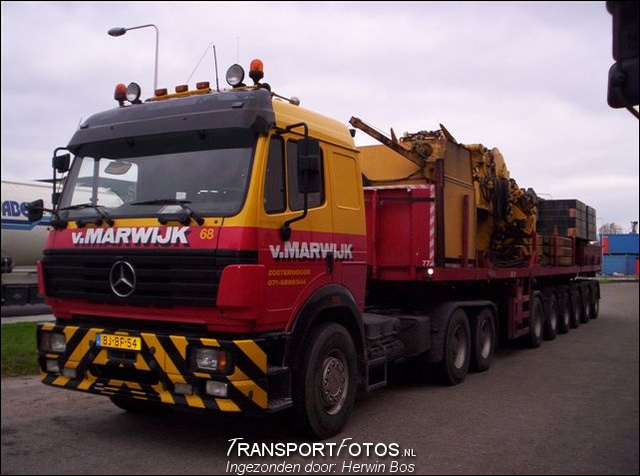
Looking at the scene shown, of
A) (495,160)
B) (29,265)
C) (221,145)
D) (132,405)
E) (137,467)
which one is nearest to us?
Answer: (137,467)

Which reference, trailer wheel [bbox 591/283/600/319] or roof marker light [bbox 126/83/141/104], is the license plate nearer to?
roof marker light [bbox 126/83/141/104]

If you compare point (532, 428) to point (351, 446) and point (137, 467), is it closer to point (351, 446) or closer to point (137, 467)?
point (351, 446)

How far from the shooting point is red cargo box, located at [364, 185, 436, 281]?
25.8ft

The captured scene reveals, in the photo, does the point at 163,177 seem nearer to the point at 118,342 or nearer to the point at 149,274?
the point at 149,274

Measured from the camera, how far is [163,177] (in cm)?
540

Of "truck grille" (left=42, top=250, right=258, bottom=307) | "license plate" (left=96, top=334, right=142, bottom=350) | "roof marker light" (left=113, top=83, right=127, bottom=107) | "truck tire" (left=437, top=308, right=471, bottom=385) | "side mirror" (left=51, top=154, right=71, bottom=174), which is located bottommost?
"truck tire" (left=437, top=308, right=471, bottom=385)

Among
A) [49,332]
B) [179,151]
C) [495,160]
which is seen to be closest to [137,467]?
[49,332]

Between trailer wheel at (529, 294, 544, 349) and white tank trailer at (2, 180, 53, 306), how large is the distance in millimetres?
11175

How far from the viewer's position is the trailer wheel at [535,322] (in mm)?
11541

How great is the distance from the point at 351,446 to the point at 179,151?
3.00 metres

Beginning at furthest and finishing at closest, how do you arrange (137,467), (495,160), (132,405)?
(495,160) → (132,405) → (137,467)

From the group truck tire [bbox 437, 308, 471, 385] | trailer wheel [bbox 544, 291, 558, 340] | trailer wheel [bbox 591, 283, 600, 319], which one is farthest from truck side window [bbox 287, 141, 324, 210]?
trailer wheel [bbox 591, 283, 600, 319]

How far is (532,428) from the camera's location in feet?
19.7

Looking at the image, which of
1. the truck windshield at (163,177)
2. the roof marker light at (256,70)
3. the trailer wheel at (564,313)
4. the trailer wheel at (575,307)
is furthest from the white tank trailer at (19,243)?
the trailer wheel at (575,307)
